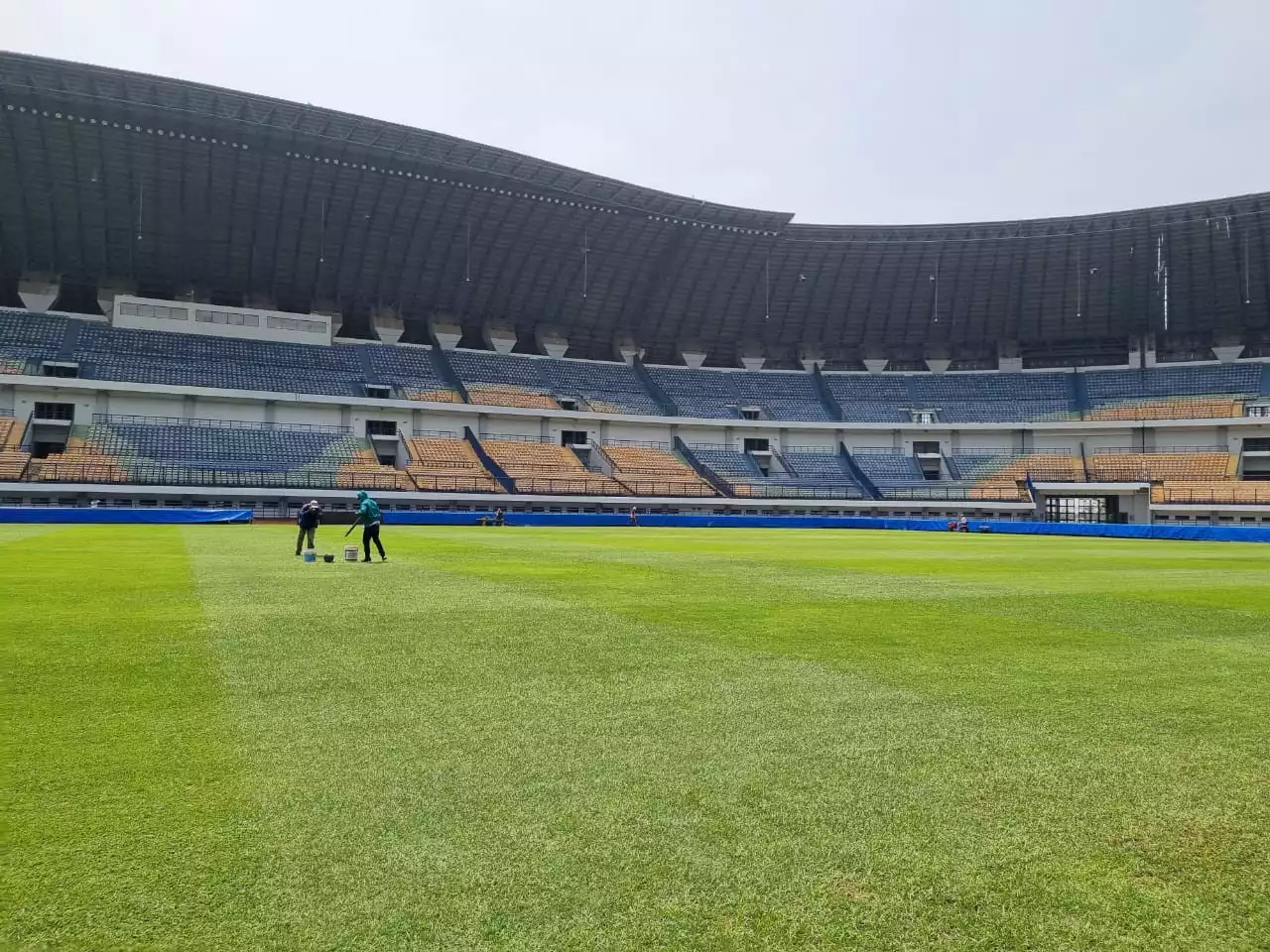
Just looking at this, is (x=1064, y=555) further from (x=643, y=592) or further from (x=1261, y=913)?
(x=1261, y=913)

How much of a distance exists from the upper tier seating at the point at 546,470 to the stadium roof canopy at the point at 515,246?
13.7 metres

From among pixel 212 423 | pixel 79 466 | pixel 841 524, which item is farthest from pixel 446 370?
pixel 841 524

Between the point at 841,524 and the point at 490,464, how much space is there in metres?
25.6

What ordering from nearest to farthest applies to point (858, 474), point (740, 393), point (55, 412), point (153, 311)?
1. point (55, 412)
2. point (153, 311)
3. point (858, 474)
4. point (740, 393)

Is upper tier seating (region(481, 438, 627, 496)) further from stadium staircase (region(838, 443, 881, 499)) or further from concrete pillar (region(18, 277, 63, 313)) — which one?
concrete pillar (region(18, 277, 63, 313))

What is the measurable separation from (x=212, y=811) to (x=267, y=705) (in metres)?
2.26

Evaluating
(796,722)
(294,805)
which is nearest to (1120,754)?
(796,722)

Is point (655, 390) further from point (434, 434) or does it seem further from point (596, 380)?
point (434, 434)

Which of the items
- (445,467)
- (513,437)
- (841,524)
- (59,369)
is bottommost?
(841,524)

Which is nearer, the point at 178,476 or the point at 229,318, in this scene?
the point at 178,476

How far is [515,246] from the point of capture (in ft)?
214

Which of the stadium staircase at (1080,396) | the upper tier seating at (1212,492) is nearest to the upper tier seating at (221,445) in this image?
the upper tier seating at (1212,492)

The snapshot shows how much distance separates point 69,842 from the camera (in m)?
3.70

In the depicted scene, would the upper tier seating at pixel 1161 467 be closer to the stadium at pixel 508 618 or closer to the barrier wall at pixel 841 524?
the stadium at pixel 508 618
